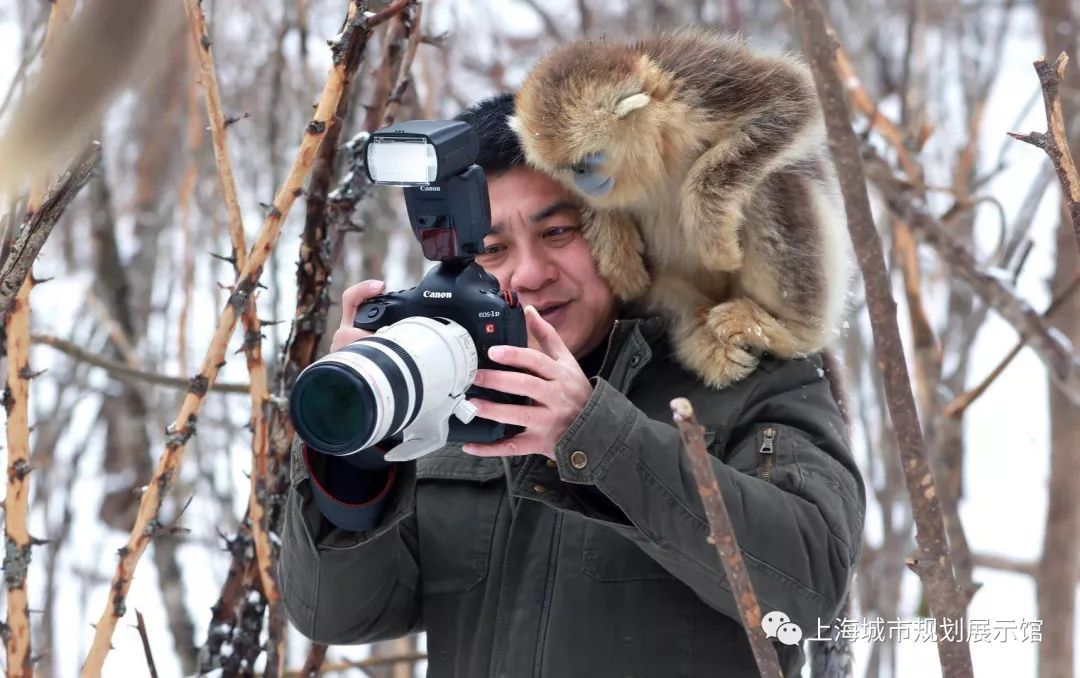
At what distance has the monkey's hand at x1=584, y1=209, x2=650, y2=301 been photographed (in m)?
1.40

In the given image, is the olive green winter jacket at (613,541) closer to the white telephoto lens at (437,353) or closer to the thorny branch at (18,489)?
the white telephoto lens at (437,353)

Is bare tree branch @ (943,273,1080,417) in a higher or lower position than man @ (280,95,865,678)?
higher

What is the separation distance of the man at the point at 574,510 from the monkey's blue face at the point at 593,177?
0.06 meters

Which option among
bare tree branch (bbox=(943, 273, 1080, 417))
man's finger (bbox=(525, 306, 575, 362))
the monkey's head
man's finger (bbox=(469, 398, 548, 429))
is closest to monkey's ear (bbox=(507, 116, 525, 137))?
the monkey's head

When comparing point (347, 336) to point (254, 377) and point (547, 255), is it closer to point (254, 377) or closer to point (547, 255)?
point (254, 377)

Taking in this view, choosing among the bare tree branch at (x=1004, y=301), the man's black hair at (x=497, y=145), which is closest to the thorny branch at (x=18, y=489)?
the man's black hair at (x=497, y=145)

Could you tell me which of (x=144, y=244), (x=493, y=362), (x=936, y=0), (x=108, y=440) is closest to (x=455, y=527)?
(x=493, y=362)

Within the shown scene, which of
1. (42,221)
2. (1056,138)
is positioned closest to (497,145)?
(42,221)

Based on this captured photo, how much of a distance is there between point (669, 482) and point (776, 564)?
13cm

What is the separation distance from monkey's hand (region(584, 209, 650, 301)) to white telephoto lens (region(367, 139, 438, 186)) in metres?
0.38

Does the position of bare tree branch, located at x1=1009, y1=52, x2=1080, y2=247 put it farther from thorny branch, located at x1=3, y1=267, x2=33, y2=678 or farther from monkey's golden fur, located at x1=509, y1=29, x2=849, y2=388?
thorny branch, located at x1=3, y1=267, x2=33, y2=678

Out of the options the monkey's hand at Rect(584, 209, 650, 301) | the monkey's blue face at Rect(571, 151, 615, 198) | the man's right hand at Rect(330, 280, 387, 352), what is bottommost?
the man's right hand at Rect(330, 280, 387, 352)

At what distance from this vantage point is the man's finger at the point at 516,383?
1.00m

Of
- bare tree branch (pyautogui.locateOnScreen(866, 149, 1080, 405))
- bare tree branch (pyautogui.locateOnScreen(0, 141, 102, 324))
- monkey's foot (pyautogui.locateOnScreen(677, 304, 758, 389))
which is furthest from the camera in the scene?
bare tree branch (pyautogui.locateOnScreen(866, 149, 1080, 405))
